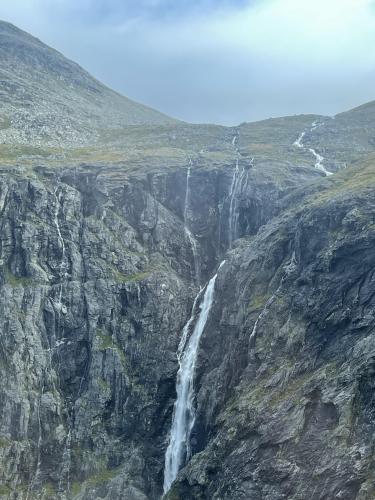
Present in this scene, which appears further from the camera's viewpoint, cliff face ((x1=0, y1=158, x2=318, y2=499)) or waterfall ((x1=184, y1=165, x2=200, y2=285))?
waterfall ((x1=184, y1=165, x2=200, y2=285))

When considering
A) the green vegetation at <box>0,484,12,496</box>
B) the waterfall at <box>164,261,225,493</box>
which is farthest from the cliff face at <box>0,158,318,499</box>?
the waterfall at <box>164,261,225,493</box>

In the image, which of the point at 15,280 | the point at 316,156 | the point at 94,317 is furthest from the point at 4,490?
the point at 316,156

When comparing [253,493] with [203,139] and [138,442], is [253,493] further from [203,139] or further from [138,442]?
[203,139]

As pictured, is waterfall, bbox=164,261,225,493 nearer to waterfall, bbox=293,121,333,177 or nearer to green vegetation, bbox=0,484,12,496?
green vegetation, bbox=0,484,12,496

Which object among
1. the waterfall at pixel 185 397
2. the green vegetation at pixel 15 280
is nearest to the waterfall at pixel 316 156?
the waterfall at pixel 185 397

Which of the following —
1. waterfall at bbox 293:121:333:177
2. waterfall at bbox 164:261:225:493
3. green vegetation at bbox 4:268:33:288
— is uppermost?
waterfall at bbox 293:121:333:177

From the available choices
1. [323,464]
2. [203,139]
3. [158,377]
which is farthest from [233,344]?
[203,139]

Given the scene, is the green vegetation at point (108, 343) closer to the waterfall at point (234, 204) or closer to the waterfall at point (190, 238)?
the waterfall at point (190, 238)
